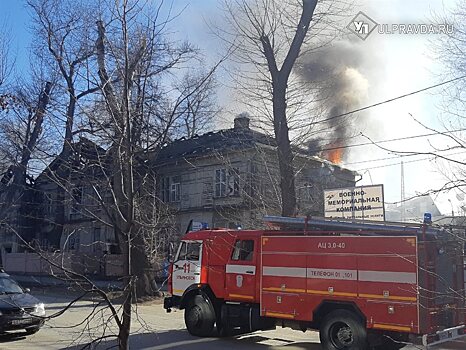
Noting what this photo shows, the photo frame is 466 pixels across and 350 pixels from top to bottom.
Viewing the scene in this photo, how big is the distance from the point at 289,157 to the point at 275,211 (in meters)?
4.18

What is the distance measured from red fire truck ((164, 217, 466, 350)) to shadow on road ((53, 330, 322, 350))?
1.05 ft

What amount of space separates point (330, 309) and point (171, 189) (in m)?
27.3

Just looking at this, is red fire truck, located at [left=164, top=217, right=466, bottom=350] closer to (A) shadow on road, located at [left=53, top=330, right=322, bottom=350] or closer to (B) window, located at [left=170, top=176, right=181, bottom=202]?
(A) shadow on road, located at [left=53, top=330, right=322, bottom=350]

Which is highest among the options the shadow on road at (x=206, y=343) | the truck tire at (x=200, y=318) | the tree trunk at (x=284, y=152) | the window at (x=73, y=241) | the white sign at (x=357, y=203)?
the tree trunk at (x=284, y=152)

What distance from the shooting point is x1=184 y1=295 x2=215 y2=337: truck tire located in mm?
13023

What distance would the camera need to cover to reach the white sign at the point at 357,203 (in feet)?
53.4

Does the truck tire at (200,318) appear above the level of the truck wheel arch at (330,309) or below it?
below

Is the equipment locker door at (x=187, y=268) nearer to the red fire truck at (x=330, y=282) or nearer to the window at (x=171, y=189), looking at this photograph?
the red fire truck at (x=330, y=282)

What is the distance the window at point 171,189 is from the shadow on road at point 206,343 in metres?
23.9

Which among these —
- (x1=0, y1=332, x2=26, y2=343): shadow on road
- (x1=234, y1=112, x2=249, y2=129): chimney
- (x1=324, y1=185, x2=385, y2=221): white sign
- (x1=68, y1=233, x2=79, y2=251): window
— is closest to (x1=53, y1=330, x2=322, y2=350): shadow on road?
(x1=0, y1=332, x2=26, y2=343): shadow on road

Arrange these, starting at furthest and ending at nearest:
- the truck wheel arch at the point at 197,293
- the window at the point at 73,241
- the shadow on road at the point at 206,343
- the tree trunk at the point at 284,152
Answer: the tree trunk at the point at 284,152, the truck wheel arch at the point at 197,293, the shadow on road at the point at 206,343, the window at the point at 73,241

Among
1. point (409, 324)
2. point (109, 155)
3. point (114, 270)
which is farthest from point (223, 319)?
point (114, 270)

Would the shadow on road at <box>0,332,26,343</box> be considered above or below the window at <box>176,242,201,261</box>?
below

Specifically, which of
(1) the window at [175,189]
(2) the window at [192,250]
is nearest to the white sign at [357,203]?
(2) the window at [192,250]
